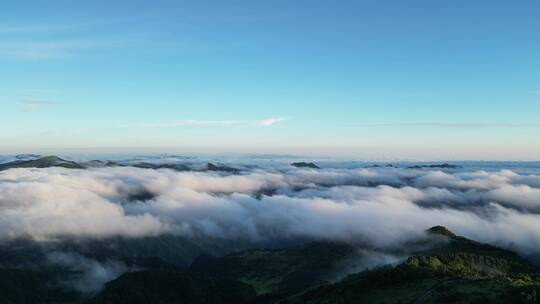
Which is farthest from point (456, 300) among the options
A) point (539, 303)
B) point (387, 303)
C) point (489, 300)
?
point (387, 303)

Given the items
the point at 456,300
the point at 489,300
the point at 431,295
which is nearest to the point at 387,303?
the point at 431,295

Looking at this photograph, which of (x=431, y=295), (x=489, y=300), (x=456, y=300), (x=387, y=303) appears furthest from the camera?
(x=387, y=303)

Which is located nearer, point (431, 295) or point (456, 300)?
point (456, 300)

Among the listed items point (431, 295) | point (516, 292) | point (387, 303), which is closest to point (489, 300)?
point (516, 292)

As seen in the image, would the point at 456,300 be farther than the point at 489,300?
Yes

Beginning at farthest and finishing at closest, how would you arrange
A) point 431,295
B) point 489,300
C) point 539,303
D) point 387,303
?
point 387,303 < point 431,295 < point 489,300 < point 539,303

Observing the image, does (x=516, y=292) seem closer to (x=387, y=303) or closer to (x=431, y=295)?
(x=431, y=295)

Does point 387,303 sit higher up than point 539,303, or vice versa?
point 539,303

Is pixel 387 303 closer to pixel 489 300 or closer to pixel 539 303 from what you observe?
pixel 489 300

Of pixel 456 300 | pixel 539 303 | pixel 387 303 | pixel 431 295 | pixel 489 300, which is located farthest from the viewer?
pixel 387 303

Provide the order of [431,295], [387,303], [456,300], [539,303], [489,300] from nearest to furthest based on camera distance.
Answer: [539,303]
[489,300]
[456,300]
[431,295]
[387,303]

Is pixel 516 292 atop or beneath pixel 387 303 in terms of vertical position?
atop
